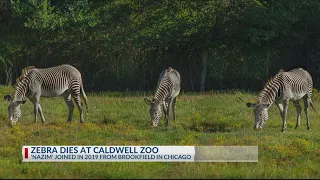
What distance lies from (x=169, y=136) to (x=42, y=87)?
6148 mm

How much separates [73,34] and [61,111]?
12953 mm

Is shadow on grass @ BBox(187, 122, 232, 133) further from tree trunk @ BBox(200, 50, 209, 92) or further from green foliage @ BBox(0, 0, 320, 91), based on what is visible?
tree trunk @ BBox(200, 50, 209, 92)

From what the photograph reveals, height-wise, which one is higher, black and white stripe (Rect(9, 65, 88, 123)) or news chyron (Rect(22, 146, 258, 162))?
black and white stripe (Rect(9, 65, 88, 123))

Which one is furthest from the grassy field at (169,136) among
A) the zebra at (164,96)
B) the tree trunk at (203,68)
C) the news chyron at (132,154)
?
the tree trunk at (203,68)

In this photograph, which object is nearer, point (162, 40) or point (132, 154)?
point (132, 154)

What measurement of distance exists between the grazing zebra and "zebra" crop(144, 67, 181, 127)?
336 centimetres

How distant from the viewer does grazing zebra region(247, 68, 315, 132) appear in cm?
2098

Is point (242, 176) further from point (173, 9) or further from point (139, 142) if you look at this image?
point (173, 9)

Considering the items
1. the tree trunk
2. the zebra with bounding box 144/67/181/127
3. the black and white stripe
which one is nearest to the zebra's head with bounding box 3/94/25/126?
the black and white stripe

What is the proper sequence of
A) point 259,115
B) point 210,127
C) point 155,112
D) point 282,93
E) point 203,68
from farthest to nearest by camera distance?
point 203,68
point 210,127
point 155,112
point 282,93
point 259,115

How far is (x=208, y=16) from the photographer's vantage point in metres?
36.2

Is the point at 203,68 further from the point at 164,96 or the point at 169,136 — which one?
the point at 169,136

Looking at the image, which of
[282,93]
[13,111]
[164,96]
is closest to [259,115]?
[282,93]

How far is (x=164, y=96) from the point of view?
22.5 m
